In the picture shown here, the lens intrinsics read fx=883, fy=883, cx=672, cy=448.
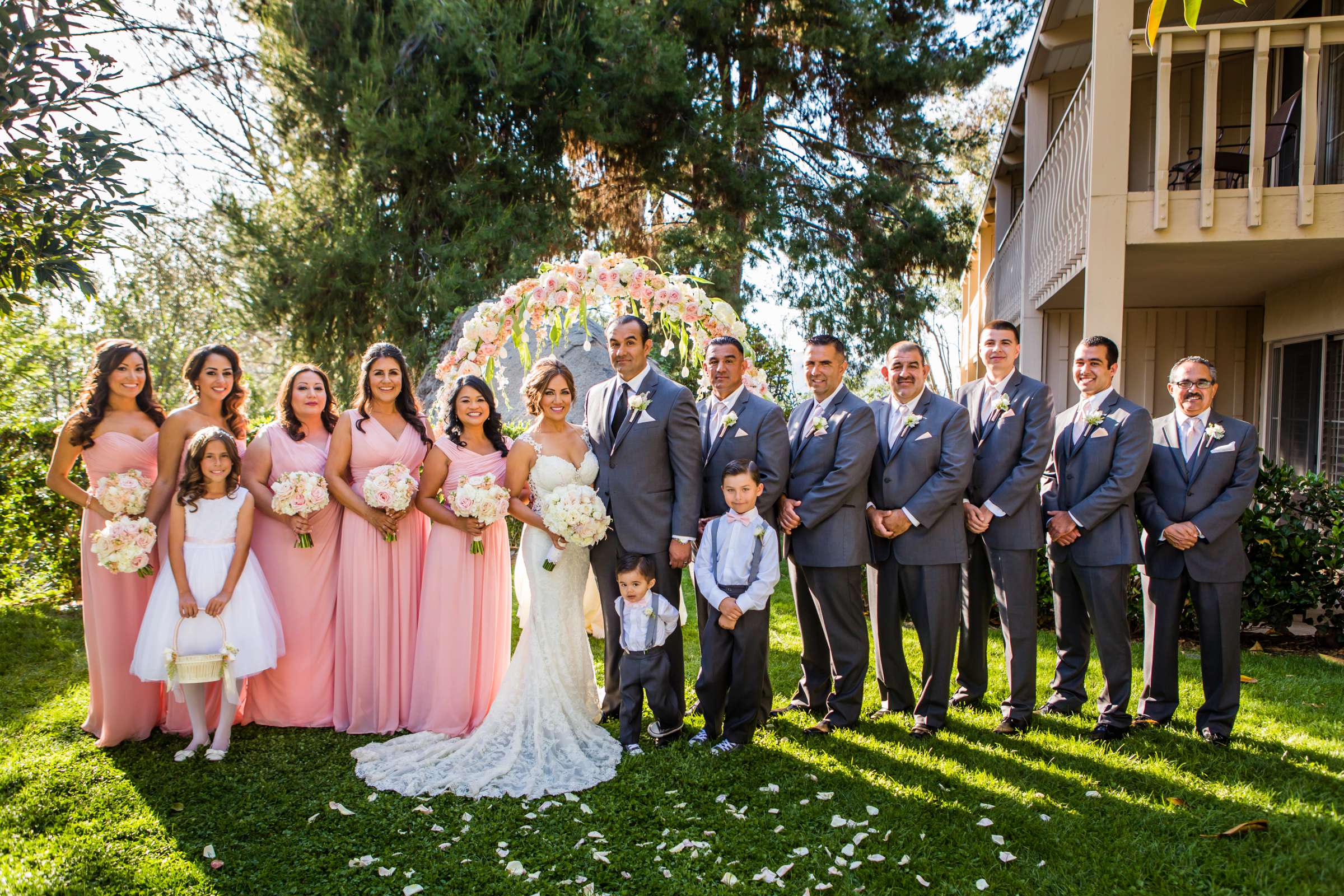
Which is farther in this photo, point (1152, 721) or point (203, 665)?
point (1152, 721)

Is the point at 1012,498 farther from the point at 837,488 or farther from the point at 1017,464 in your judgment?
the point at 837,488

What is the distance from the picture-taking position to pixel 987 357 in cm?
561

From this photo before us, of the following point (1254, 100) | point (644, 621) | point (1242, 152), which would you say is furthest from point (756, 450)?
point (1242, 152)

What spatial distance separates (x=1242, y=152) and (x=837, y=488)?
800cm

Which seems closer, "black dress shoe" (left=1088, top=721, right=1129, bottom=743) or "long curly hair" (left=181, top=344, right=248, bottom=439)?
"black dress shoe" (left=1088, top=721, right=1129, bottom=743)

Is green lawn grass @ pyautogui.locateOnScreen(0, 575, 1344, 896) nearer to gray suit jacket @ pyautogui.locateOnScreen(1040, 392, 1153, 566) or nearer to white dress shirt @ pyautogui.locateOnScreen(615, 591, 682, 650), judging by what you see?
white dress shirt @ pyautogui.locateOnScreen(615, 591, 682, 650)

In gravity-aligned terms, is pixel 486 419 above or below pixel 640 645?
above

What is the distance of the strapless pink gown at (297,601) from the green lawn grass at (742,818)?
22 cm

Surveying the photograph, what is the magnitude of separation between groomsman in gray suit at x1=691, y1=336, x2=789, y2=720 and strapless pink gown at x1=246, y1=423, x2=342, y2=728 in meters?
2.35

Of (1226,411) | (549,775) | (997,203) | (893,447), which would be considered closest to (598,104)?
(997,203)

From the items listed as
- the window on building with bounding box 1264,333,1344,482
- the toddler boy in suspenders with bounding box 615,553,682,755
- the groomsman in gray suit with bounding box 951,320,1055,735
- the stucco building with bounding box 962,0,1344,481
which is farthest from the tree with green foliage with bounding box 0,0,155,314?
the window on building with bounding box 1264,333,1344,482

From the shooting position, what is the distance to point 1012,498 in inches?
208

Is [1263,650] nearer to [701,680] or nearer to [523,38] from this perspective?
[701,680]

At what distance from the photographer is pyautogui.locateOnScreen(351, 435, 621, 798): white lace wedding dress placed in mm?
4656
